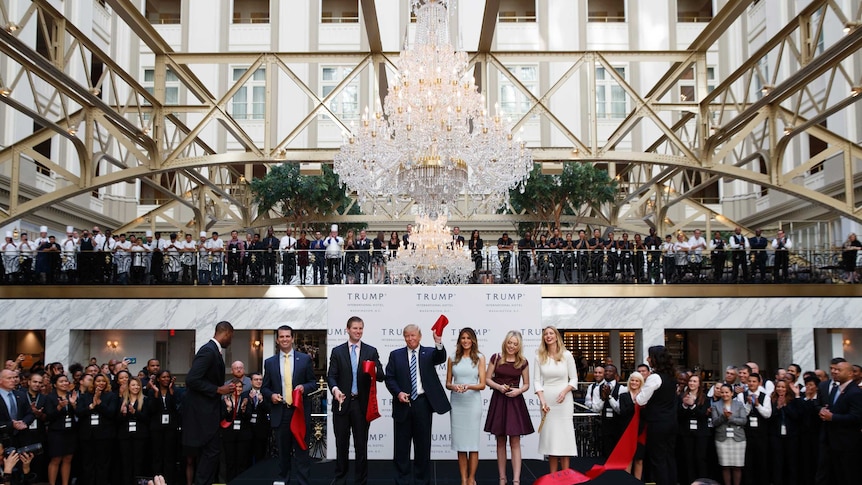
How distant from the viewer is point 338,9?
3297 centimetres

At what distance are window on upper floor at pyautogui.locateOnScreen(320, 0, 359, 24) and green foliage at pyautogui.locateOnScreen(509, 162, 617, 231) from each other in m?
13.7

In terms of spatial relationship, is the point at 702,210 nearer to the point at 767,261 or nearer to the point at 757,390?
the point at 767,261

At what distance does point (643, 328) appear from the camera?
1653 cm

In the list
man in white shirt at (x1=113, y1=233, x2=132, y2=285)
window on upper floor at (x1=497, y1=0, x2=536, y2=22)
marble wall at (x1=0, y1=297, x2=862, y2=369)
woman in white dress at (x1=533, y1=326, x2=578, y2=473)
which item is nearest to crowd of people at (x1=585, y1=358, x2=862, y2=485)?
woman in white dress at (x1=533, y1=326, x2=578, y2=473)

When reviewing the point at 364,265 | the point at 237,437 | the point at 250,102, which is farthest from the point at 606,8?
the point at 237,437

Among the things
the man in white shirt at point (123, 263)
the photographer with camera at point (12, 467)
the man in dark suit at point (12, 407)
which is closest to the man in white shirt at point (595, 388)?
the photographer with camera at point (12, 467)

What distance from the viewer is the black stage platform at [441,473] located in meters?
7.68

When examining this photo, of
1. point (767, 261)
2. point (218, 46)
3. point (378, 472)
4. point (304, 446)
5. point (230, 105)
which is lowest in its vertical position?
point (378, 472)

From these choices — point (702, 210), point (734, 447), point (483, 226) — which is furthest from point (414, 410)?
point (483, 226)

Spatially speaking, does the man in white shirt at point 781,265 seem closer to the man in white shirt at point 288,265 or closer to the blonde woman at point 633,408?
the blonde woman at point 633,408

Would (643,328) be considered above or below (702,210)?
below

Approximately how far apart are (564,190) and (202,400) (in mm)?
17902

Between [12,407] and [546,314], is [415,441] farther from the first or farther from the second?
[546,314]

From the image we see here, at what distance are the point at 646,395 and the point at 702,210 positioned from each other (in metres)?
18.5
